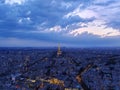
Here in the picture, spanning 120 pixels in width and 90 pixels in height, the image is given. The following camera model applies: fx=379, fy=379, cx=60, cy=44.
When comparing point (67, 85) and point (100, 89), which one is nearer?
A: point (100, 89)

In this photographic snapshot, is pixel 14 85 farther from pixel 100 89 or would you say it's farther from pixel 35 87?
pixel 100 89

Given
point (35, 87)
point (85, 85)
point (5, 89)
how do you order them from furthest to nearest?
point (85, 85), point (35, 87), point (5, 89)

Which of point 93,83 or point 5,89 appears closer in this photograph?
point 5,89

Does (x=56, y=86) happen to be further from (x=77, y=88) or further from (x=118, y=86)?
(x=118, y=86)

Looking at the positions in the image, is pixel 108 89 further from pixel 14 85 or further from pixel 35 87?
pixel 14 85

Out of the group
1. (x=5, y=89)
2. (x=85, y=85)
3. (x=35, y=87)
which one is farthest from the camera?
(x=85, y=85)

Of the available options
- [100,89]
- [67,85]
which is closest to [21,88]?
[67,85]

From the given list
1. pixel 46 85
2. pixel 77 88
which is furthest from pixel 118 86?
pixel 46 85
